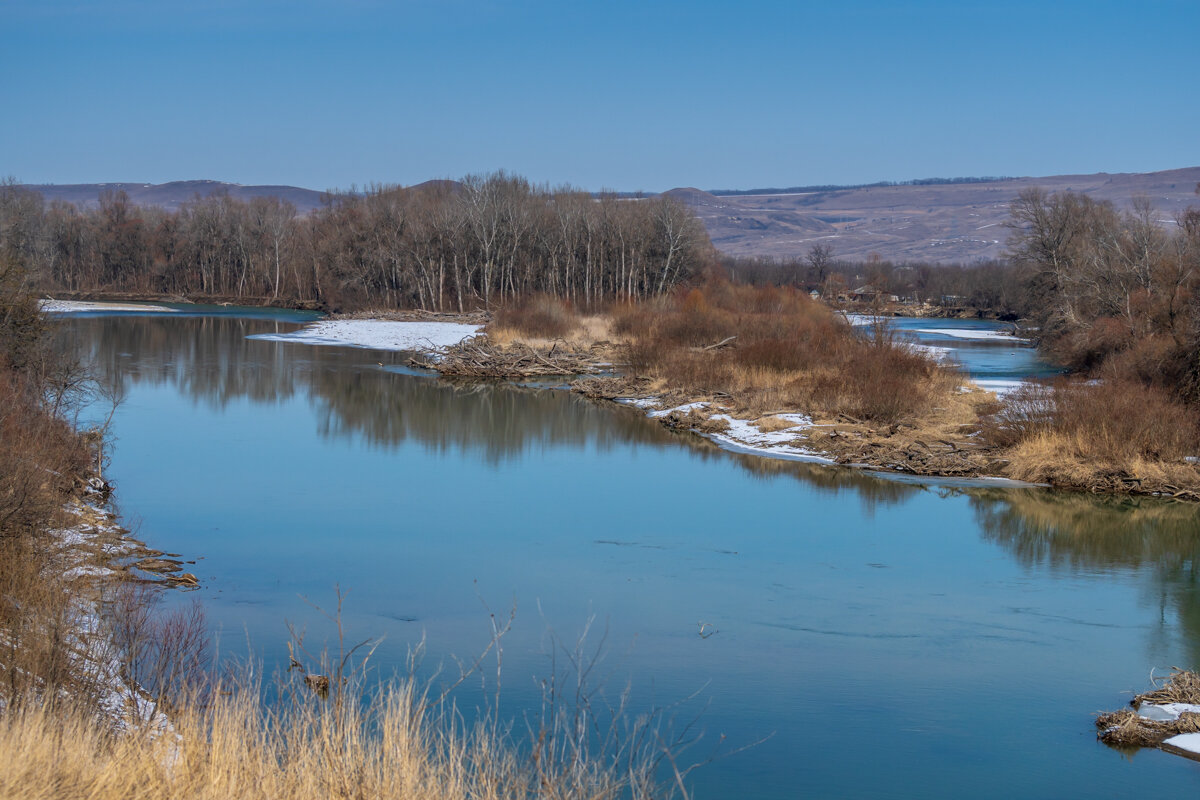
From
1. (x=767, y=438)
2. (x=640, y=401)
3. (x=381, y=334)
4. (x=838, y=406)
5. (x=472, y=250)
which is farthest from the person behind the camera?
(x=472, y=250)

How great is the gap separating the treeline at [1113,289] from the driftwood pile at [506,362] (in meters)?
16.4

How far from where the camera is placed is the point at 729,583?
1281cm

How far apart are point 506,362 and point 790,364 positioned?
37.8ft

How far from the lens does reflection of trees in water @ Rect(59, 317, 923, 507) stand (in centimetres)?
2236

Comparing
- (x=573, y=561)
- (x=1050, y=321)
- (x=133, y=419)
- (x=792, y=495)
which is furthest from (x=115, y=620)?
(x=1050, y=321)

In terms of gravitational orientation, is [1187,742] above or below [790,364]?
below

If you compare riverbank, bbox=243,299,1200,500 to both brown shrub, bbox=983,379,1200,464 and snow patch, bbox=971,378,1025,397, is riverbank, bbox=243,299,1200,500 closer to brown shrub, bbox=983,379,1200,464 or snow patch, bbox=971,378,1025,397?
brown shrub, bbox=983,379,1200,464

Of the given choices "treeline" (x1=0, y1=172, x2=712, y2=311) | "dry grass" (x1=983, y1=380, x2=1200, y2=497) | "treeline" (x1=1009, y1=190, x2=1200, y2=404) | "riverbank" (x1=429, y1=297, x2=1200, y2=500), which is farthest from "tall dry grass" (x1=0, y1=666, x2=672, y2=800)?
"treeline" (x1=0, y1=172, x2=712, y2=311)

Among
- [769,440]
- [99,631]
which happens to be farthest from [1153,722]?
[769,440]

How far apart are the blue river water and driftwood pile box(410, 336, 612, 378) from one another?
1158 cm

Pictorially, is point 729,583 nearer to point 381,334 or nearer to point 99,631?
point 99,631

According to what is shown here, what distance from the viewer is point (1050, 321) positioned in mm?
44531

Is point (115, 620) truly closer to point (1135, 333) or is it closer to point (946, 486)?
point (946, 486)

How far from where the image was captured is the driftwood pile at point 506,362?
36188 mm
